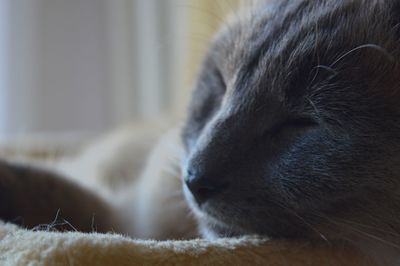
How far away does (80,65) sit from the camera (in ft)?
10.5

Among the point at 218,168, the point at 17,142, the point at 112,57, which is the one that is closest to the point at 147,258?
the point at 218,168

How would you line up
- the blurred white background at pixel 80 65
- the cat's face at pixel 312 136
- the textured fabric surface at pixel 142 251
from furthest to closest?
the blurred white background at pixel 80 65, the cat's face at pixel 312 136, the textured fabric surface at pixel 142 251

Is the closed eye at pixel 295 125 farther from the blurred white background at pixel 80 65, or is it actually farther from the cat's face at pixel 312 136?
the blurred white background at pixel 80 65

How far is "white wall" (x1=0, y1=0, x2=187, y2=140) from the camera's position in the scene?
9.56 ft

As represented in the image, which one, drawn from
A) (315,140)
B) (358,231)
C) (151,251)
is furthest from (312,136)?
(151,251)

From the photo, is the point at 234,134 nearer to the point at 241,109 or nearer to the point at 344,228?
the point at 241,109

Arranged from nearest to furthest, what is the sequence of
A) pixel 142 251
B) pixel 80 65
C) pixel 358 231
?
pixel 142 251 → pixel 358 231 → pixel 80 65

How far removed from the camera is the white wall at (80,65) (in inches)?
115

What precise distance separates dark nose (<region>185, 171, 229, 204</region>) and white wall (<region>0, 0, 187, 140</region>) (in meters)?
2.03

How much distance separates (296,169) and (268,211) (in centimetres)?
6

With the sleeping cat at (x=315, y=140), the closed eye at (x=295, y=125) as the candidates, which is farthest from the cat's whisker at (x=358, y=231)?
the closed eye at (x=295, y=125)

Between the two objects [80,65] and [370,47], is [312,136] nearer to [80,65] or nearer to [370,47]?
[370,47]

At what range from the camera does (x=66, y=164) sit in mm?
1796

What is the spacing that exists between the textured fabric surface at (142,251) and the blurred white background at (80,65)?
6.94 feet
